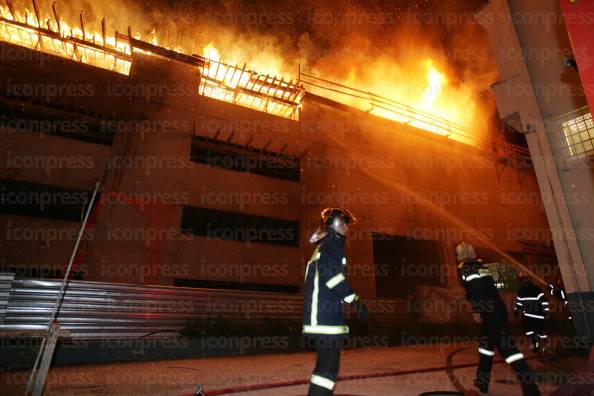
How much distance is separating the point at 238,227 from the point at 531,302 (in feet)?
28.0

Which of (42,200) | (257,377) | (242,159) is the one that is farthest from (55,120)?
(257,377)

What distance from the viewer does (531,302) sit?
737cm

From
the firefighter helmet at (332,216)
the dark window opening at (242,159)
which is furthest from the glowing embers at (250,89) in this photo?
the firefighter helmet at (332,216)

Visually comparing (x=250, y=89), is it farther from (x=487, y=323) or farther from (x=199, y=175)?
(x=487, y=323)

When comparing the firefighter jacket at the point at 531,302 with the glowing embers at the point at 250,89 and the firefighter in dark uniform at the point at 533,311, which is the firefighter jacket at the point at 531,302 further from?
the glowing embers at the point at 250,89

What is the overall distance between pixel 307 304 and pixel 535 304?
7.00 metres

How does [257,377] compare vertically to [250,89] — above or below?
below

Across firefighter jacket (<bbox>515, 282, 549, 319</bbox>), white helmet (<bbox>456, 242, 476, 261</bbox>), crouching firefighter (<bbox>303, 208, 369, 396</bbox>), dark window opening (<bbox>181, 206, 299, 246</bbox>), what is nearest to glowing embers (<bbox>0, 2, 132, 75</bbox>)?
dark window opening (<bbox>181, 206, 299, 246</bbox>)

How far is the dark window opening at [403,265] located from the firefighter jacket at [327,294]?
13.1 m

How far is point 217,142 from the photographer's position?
12.1 metres

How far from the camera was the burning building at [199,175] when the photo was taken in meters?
9.40

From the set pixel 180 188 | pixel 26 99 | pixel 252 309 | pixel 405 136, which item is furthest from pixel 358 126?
pixel 26 99

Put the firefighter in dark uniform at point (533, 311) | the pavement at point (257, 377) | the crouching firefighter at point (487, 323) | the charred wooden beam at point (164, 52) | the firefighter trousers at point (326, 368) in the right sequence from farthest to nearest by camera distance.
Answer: the charred wooden beam at point (164, 52) < the firefighter in dark uniform at point (533, 311) < the pavement at point (257, 377) < the crouching firefighter at point (487, 323) < the firefighter trousers at point (326, 368)

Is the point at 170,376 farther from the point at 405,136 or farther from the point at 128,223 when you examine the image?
the point at 405,136
